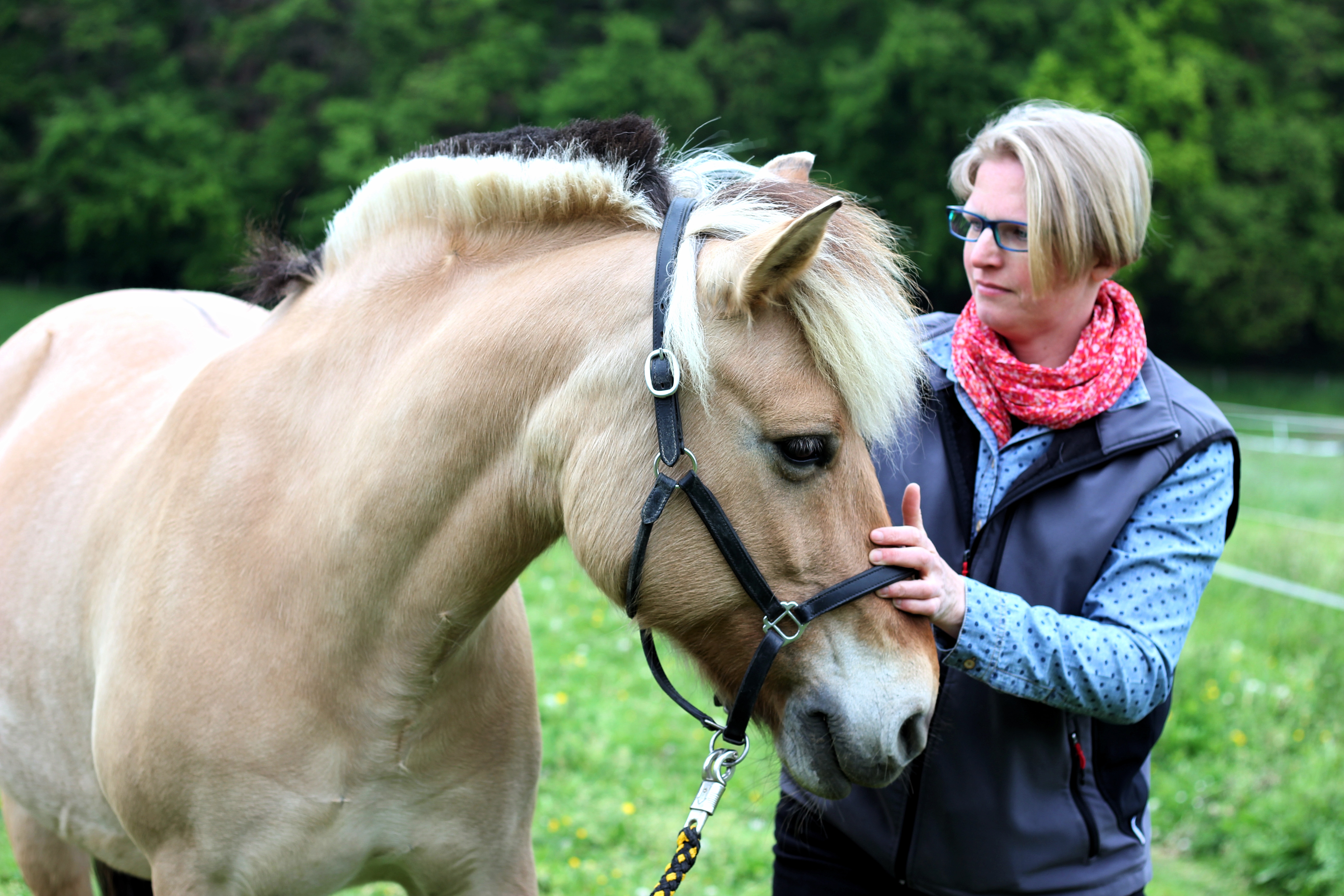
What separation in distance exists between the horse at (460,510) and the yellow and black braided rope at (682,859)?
0.79ft

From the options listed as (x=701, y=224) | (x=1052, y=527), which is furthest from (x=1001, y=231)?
(x=701, y=224)

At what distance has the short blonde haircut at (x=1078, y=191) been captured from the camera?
2197 mm

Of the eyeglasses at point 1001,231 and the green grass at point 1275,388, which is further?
the green grass at point 1275,388

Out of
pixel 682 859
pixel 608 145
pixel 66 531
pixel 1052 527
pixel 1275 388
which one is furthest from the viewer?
pixel 1275 388

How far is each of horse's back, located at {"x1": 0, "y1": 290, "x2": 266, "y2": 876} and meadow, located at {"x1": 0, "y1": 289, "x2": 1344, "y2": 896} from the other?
3.91 ft

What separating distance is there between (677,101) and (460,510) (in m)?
27.0

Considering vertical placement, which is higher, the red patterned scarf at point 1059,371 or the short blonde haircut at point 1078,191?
the short blonde haircut at point 1078,191

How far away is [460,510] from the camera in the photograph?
196cm

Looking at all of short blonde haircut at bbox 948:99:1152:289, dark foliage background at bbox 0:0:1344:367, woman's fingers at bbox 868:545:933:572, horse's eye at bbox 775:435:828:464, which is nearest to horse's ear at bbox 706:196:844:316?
horse's eye at bbox 775:435:828:464

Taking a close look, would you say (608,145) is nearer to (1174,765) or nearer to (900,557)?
(900,557)

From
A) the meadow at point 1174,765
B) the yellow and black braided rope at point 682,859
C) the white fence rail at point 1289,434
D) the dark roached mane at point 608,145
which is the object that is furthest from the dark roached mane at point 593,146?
the white fence rail at point 1289,434

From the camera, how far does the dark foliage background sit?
27312 mm

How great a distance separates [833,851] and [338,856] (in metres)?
1.16

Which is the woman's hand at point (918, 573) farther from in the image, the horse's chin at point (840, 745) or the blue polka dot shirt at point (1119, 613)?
the horse's chin at point (840, 745)
